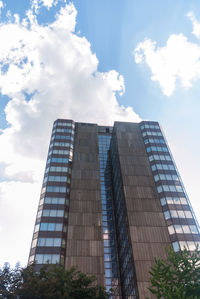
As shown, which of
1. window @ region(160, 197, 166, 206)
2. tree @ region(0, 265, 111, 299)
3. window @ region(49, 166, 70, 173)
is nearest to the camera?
tree @ region(0, 265, 111, 299)

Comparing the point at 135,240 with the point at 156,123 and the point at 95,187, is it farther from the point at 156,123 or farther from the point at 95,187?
the point at 156,123

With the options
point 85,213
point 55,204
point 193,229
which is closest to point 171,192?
point 193,229

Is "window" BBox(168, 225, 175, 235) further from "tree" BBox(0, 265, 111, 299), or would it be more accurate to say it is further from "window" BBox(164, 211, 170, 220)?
"tree" BBox(0, 265, 111, 299)

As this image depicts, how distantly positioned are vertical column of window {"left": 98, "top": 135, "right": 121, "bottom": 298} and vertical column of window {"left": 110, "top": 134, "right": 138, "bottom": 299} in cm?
134

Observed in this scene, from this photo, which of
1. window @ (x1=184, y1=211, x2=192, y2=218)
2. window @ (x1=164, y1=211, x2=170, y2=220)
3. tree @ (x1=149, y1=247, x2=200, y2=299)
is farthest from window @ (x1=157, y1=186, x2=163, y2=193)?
tree @ (x1=149, y1=247, x2=200, y2=299)

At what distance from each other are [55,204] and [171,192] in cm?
3002

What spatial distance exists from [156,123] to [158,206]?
113 ft

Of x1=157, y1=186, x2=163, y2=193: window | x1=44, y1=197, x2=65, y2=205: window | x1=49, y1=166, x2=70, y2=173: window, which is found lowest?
x1=44, y1=197, x2=65, y2=205: window

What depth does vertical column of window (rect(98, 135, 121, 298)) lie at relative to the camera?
49.2 m

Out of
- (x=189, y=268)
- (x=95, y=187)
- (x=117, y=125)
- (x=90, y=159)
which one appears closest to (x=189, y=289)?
(x=189, y=268)

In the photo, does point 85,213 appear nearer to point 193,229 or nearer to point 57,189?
point 57,189

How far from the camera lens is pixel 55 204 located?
54.4 metres

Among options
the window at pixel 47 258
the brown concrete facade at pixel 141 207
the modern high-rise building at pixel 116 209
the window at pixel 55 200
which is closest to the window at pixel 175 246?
the modern high-rise building at pixel 116 209

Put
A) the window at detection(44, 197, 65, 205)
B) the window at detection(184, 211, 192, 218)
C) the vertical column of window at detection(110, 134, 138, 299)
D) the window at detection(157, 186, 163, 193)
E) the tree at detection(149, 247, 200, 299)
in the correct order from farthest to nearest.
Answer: the window at detection(157, 186, 163, 193) → the window at detection(44, 197, 65, 205) → the window at detection(184, 211, 192, 218) → the vertical column of window at detection(110, 134, 138, 299) → the tree at detection(149, 247, 200, 299)
